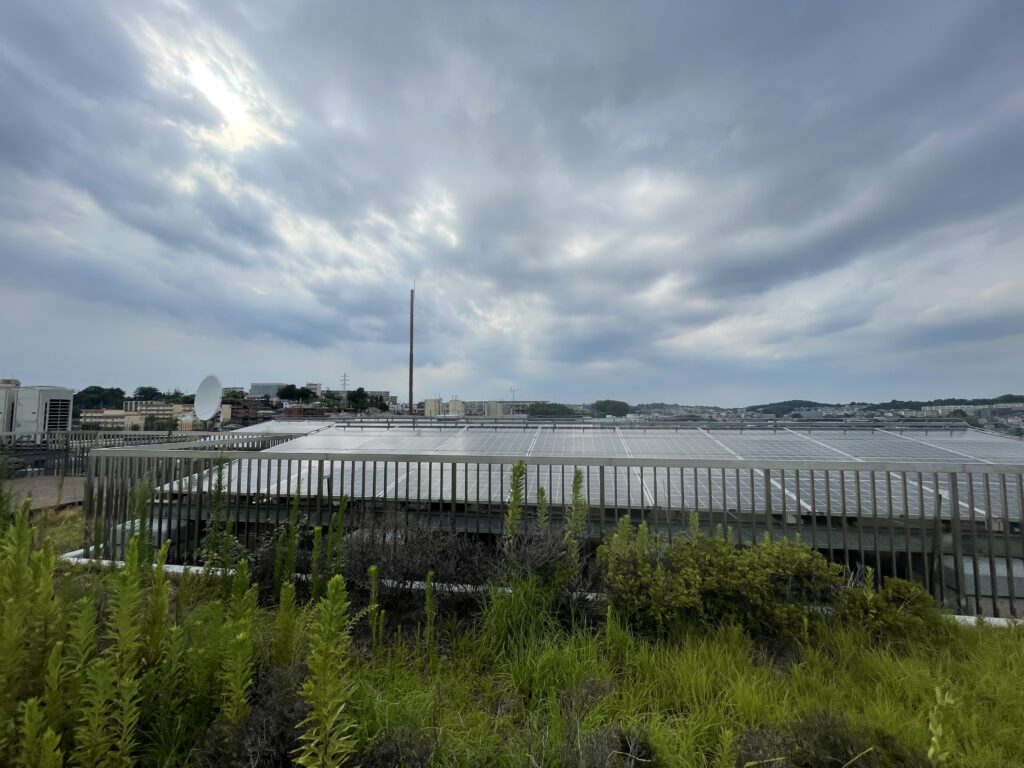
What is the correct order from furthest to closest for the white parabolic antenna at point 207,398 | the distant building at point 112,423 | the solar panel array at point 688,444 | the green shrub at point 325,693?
the distant building at point 112,423 → the white parabolic antenna at point 207,398 → the solar panel array at point 688,444 → the green shrub at point 325,693

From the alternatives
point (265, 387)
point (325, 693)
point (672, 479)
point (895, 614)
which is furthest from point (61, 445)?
point (265, 387)

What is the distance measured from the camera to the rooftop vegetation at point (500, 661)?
138cm

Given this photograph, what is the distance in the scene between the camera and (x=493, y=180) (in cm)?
1051

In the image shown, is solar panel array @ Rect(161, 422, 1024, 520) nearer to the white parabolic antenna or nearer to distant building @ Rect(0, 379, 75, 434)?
the white parabolic antenna

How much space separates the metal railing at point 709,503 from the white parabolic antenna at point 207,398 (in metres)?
9.14

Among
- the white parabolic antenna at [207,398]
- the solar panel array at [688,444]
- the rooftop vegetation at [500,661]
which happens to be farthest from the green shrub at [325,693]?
the white parabolic antenna at [207,398]

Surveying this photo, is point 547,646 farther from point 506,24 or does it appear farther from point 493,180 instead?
point 493,180

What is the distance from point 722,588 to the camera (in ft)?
8.50

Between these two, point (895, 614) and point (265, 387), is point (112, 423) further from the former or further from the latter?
point (265, 387)

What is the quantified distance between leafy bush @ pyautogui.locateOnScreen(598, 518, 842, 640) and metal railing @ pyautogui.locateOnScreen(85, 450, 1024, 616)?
34 cm

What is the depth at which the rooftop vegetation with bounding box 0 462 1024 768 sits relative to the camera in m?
1.38

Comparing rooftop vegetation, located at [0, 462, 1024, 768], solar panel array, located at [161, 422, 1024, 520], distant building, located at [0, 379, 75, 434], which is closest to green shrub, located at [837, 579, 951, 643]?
rooftop vegetation, located at [0, 462, 1024, 768]

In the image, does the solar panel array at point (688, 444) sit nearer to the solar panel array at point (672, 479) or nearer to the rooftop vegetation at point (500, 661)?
the solar panel array at point (672, 479)

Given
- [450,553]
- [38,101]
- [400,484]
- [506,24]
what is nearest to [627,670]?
[450,553]
